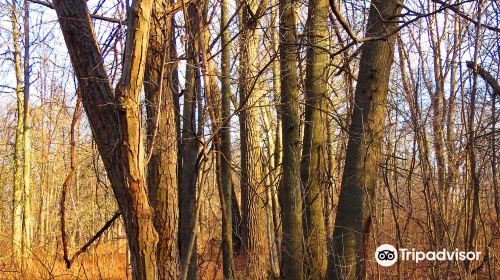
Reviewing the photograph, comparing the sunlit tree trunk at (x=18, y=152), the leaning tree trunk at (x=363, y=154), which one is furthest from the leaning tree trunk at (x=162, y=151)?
the sunlit tree trunk at (x=18, y=152)

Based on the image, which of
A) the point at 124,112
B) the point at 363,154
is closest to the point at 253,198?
the point at 363,154

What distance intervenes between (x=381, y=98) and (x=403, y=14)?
723 millimetres

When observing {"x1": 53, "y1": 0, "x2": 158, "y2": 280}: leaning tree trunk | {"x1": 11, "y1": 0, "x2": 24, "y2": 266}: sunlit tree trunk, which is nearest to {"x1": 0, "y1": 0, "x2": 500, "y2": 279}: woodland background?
{"x1": 53, "y1": 0, "x2": 158, "y2": 280}: leaning tree trunk

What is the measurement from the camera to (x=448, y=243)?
4.08 metres

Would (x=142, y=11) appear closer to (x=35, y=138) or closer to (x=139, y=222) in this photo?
(x=139, y=222)

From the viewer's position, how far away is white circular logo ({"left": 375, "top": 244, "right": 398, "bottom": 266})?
4.36 meters

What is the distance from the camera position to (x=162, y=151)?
3.31 meters

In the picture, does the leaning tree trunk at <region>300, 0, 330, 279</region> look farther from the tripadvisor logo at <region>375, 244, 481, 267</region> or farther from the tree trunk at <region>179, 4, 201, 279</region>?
the tree trunk at <region>179, 4, 201, 279</region>

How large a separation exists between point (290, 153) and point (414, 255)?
1572 millimetres

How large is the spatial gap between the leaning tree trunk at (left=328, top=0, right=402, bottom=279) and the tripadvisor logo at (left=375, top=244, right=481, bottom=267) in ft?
0.67

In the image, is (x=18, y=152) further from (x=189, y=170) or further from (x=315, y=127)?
(x=315, y=127)

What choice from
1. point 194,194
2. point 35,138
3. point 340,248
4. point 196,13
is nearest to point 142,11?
point 196,13

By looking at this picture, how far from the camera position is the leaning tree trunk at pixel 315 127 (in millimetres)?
5289

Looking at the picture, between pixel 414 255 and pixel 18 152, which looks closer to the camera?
pixel 414 255
